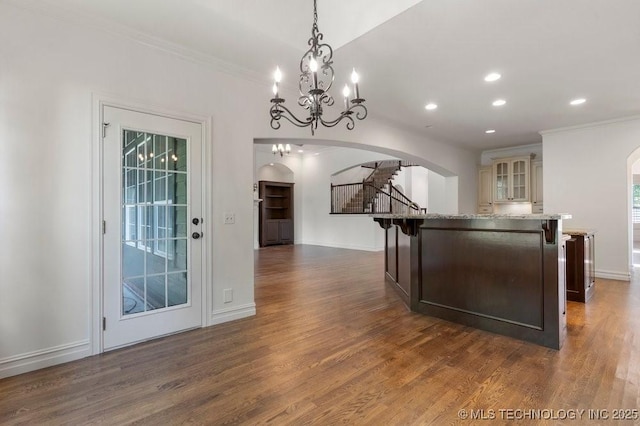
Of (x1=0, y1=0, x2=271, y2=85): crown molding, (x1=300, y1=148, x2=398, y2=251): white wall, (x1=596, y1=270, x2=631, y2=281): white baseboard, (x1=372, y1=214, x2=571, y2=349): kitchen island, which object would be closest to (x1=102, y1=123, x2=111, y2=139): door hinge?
(x1=0, y1=0, x2=271, y2=85): crown molding

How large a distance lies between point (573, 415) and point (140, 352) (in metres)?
3.16

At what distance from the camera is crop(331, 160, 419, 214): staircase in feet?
34.4

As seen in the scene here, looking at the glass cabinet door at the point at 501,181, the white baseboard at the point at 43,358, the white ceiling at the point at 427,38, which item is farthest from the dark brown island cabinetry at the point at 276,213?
the white baseboard at the point at 43,358

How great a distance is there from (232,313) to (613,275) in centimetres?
646

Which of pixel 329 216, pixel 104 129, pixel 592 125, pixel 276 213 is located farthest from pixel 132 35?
pixel 276 213

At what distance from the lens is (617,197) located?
18.2 feet

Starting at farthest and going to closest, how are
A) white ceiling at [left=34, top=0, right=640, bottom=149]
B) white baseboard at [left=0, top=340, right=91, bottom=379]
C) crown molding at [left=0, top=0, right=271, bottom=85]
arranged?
1. white ceiling at [left=34, top=0, right=640, bottom=149]
2. crown molding at [left=0, top=0, right=271, bottom=85]
3. white baseboard at [left=0, top=340, right=91, bottom=379]

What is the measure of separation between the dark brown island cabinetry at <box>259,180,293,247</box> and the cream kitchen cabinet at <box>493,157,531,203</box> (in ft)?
22.0

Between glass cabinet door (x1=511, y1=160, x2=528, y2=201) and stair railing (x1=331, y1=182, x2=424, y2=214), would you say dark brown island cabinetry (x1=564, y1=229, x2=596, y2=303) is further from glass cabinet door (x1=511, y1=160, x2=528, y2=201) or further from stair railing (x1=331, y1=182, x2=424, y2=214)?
stair railing (x1=331, y1=182, x2=424, y2=214)

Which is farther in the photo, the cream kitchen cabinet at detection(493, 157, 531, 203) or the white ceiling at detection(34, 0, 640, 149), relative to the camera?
the cream kitchen cabinet at detection(493, 157, 531, 203)

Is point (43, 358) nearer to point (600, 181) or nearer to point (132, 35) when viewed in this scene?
point (132, 35)

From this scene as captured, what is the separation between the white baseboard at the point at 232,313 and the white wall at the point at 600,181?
610 centimetres

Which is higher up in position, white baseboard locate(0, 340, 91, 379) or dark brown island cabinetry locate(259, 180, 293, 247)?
dark brown island cabinetry locate(259, 180, 293, 247)

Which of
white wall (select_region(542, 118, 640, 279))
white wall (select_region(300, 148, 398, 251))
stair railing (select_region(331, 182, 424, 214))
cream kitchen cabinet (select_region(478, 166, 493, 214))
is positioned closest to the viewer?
white wall (select_region(542, 118, 640, 279))
